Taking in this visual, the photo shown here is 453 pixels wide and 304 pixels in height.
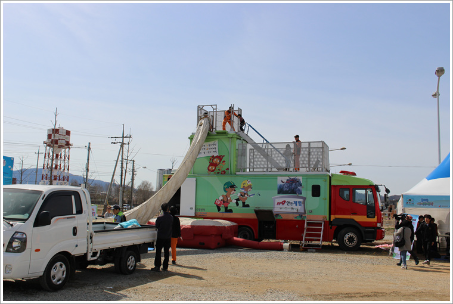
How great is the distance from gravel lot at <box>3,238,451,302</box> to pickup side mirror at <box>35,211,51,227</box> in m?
1.30

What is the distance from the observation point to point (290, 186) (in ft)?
57.1

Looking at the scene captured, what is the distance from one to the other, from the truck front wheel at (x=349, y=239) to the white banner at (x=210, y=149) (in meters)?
6.80

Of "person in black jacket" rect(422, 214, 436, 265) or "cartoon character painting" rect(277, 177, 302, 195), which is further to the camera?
"cartoon character painting" rect(277, 177, 302, 195)

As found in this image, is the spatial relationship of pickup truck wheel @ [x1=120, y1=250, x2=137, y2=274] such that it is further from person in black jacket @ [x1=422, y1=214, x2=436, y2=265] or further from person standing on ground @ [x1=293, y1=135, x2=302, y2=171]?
person in black jacket @ [x1=422, y1=214, x2=436, y2=265]

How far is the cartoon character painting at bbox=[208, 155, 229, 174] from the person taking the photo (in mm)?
19062

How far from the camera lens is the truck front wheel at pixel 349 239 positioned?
16.5m

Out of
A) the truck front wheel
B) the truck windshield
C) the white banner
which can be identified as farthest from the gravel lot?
Answer: the white banner

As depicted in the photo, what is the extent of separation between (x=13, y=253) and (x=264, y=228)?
39.6ft

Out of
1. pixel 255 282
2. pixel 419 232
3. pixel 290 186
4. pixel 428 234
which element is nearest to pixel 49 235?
pixel 255 282

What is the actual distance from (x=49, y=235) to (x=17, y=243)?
2.14ft

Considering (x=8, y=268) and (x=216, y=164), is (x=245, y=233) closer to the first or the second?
(x=216, y=164)

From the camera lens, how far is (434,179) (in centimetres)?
1733

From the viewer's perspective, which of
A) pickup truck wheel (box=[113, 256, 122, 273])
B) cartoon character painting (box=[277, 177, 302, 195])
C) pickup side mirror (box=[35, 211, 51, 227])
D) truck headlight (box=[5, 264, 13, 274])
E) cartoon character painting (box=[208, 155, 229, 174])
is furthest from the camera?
cartoon character painting (box=[208, 155, 229, 174])

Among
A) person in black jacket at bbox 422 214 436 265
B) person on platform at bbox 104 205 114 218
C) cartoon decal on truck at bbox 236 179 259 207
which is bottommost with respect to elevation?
person in black jacket at bbox 422 214 436 265
